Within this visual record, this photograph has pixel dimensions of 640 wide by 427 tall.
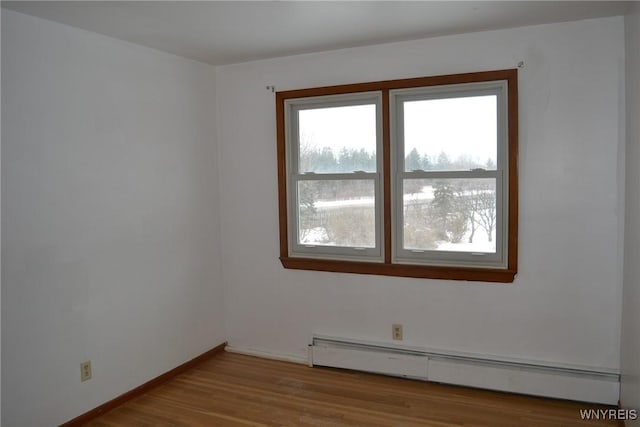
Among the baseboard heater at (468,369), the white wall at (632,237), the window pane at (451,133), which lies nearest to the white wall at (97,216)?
the baseboard heater at (468,369)

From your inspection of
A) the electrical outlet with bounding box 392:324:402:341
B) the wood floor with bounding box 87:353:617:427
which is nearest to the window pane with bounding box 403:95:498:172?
the electrical outlet with bounding box 392:324:402:341

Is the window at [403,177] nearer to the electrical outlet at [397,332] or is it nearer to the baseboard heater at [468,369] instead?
the electrical outlet at [397,332]

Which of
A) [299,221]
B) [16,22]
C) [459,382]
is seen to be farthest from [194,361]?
[16,22]

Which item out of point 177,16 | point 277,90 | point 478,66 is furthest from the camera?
point 277,90

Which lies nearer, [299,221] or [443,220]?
[443,220]

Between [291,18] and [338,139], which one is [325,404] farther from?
[291,18]

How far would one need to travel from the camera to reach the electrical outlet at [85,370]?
3.12 meters

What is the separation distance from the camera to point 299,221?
411cm

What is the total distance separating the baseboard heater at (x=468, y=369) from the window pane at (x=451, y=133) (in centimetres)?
137

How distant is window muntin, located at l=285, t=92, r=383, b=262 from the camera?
150 inches

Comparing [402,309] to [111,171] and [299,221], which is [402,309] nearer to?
[299,221]

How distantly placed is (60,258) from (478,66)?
297cm

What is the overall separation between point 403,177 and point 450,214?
0.44 m

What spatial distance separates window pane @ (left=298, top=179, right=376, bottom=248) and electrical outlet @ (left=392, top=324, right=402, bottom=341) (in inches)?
25.0
